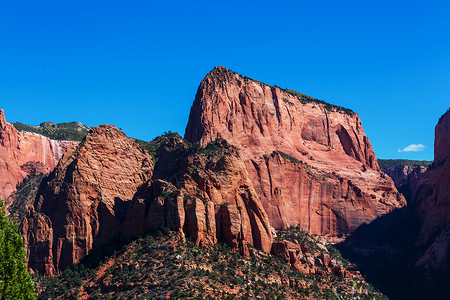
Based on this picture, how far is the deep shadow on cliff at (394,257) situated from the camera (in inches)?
5497

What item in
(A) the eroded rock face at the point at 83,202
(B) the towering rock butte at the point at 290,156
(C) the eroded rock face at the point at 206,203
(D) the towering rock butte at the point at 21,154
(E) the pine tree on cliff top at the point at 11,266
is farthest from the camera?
(D) the towering rock butte at the point at 21,154

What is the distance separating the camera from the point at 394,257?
15612 centimetres

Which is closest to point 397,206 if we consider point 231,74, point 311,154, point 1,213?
point 311,154

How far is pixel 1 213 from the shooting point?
4584 centimetres

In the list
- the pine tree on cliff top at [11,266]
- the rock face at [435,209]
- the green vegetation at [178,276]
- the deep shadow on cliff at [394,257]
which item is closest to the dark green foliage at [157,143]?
the green vegetation at [178,276]

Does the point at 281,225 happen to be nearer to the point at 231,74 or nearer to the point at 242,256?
the point at 242,256

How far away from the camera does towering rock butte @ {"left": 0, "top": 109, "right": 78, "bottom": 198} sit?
170 metres

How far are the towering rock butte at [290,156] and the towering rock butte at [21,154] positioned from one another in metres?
41.8

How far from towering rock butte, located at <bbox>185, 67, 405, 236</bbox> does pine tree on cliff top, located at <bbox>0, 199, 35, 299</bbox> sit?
101087 mm

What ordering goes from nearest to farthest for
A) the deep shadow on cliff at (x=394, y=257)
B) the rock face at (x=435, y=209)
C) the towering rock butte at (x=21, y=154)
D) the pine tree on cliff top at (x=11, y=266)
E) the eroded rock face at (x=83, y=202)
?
the pine tree on cliff top at (x=11, y=266), the eroded rock face at (x=83, y=202), the deep shadow on cliff at (x=394, y=257), the rock face at (x=435, y=209), the towering rock butte at (x=21, y=154)

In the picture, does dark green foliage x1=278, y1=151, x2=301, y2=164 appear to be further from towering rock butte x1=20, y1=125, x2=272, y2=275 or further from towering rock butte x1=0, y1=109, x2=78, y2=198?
towering rock butte x1=0, y1=109, x2=78, y2=198

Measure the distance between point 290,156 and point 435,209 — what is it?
37.6 meters

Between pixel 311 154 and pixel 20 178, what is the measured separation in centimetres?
7764

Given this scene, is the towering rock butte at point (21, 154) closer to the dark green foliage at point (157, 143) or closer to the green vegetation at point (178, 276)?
the dark green foliage at point (157, 143)
